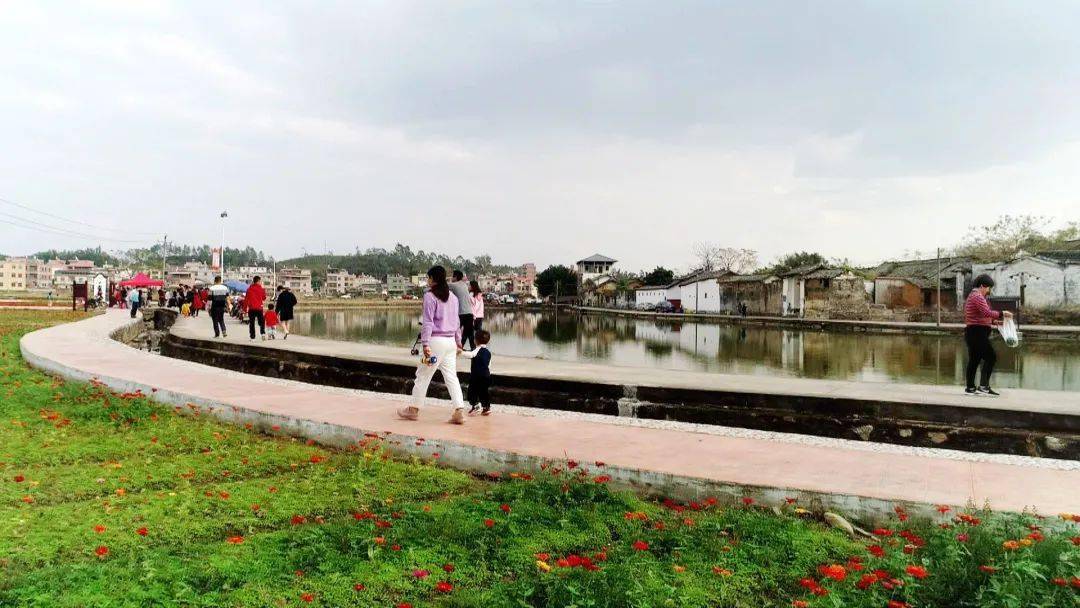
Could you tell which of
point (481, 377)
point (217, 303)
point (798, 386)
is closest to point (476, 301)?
point (481, 377)

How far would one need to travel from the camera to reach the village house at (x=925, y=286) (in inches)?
1914

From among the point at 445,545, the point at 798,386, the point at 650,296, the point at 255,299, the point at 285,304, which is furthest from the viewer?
the point at 650,296

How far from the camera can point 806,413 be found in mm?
8234

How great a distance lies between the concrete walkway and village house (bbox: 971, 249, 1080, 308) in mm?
43481

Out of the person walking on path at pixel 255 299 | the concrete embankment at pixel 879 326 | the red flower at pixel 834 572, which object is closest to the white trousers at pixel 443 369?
the red flower at pixel 834 572

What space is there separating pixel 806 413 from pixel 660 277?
81653 mm

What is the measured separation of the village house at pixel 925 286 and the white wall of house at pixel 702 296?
14827 mm

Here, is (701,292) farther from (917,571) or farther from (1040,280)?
(917,571)

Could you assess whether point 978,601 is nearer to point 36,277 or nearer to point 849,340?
point 849,340

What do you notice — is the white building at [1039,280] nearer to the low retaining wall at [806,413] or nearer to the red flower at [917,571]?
the low retaining wall at [806,413]

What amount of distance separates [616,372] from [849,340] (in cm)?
2431

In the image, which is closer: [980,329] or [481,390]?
[481,390]

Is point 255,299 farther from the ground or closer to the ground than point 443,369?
farther from the ground

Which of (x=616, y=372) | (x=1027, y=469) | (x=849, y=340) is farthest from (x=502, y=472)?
(x=849, y=340)
